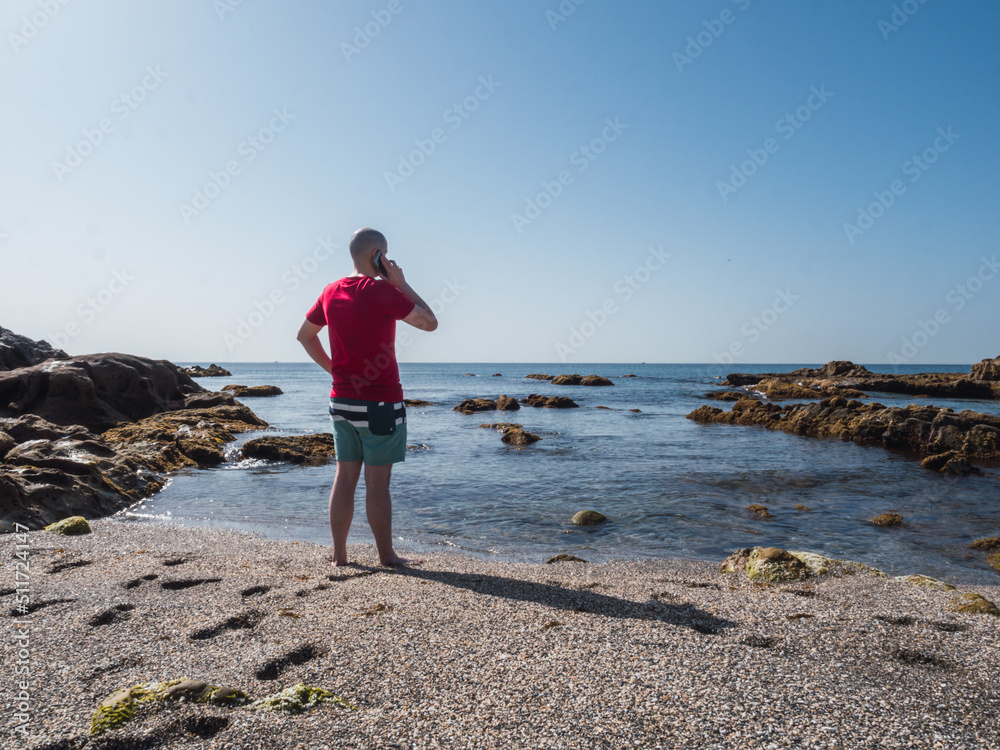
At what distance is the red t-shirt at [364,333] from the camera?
407 cm

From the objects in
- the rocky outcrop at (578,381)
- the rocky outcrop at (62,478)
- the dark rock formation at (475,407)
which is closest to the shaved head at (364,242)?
the rocky outcrop at (62,478)

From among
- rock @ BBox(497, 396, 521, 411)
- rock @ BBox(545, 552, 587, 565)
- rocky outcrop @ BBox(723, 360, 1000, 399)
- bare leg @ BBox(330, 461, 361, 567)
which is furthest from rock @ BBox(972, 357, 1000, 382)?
bare leg @ BBox(330, 461, 361, 567)

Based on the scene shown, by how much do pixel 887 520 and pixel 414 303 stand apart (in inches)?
291

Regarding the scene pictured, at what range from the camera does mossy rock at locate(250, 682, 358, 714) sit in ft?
7.04

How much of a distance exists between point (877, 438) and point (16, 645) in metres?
19.7

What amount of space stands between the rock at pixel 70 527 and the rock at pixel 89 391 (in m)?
9.03

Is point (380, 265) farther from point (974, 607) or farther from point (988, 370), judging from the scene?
point (988, 370)

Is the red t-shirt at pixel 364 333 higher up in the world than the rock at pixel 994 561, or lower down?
higher up

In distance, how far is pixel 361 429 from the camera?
417 cm

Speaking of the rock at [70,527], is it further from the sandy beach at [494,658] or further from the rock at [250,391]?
the rock at [250,391]

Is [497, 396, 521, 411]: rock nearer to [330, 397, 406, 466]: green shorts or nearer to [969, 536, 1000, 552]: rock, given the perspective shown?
[969, 536, 1000, 552]: rock

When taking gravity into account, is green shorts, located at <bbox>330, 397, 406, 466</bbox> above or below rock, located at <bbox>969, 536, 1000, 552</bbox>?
above

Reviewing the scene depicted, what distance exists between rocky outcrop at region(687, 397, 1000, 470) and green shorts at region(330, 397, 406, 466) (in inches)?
586

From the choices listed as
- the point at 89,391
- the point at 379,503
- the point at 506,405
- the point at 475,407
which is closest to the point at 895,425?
the point at 506,405
